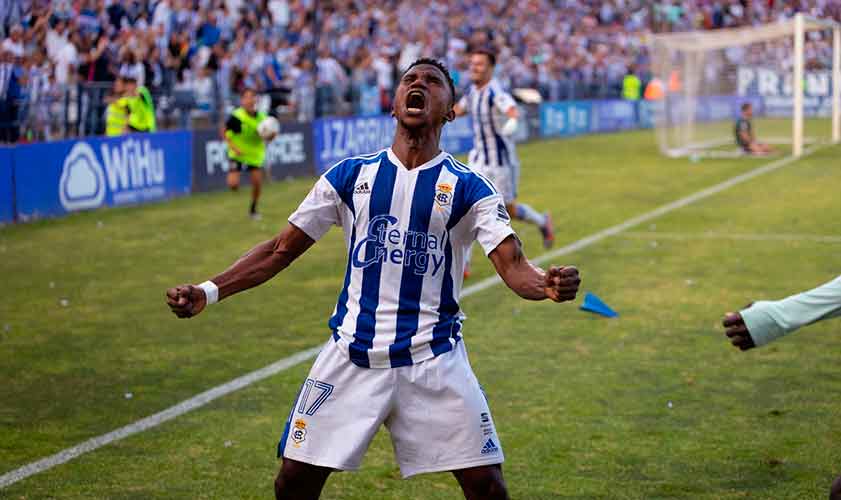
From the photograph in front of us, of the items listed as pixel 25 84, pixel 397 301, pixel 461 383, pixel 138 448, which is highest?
pixel 25 84

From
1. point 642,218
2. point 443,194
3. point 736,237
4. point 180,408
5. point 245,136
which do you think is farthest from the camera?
point 245,136

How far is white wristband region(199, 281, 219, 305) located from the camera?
436 cm

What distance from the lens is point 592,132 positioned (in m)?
40.1

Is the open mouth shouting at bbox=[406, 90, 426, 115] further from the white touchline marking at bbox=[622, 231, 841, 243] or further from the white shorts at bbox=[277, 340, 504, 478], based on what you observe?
the white touchline marking at bbox=[622, 231, 841, 243]

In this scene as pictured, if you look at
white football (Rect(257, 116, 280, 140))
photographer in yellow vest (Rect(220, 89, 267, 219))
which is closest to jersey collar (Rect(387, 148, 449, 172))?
white football (Rect(257, 116, 280, 140))

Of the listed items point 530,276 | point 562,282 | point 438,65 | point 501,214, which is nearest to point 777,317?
point 562,282

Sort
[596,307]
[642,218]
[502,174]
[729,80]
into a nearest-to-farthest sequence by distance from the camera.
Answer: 1. [596,307]
2. [502,174]
3. [642,218]
4. [729,80]

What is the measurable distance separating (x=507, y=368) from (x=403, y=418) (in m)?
4.26

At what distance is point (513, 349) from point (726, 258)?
505 cm

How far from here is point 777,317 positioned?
385 cm

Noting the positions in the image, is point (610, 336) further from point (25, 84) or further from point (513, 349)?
point (25, 84)

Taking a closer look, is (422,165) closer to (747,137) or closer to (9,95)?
(9,95)

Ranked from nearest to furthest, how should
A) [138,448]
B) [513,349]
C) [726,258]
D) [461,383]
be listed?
[461,383], [138,448], [513,349], [726,258]

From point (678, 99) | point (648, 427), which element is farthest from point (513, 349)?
point (678, 99)
